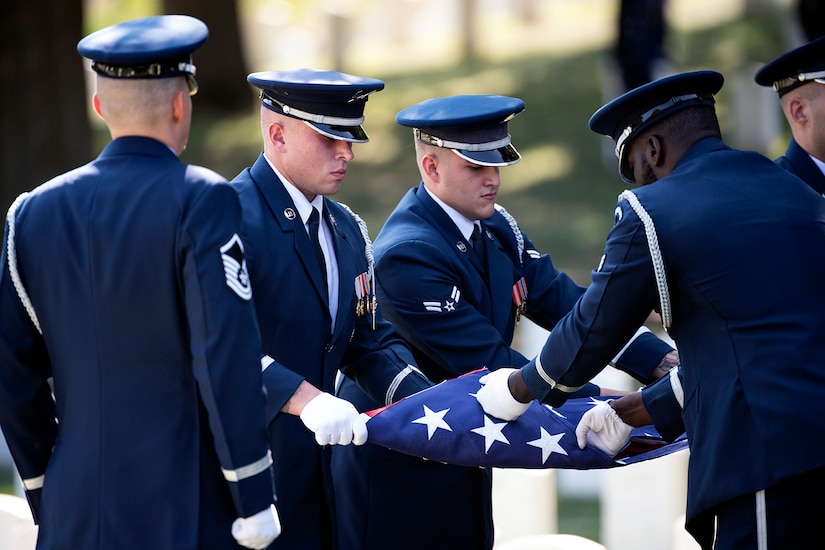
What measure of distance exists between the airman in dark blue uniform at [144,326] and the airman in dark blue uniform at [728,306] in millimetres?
1040

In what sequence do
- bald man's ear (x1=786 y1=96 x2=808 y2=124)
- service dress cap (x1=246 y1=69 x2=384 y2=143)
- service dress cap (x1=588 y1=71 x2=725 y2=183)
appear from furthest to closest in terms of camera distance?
bald man's ear (x1=786 y1=96 x2=808 y2=124) → service dress cap (x1=246 y1=69 x2=384 y2=143) → service dress cap (x1=588 y1=71 x2=725 y2=183)

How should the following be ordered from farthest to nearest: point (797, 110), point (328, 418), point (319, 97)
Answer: point (797, 110), point (319, 97), point (328, 418)

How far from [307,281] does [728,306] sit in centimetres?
127

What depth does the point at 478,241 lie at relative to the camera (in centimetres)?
446

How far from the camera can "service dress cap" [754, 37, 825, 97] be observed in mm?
4172

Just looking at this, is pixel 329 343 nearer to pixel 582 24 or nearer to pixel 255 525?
pixel 255 525

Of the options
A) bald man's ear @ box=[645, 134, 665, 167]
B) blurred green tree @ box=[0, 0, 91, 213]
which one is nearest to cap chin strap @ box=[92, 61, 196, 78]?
bald man's ear @ box=[645, 134, 665, 167]

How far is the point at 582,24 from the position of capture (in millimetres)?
19297

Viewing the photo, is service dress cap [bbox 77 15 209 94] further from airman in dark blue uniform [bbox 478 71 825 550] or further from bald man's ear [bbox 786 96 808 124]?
bald man's ear [bbox 786 96 808 124]

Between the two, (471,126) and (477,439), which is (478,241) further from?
(477,439)

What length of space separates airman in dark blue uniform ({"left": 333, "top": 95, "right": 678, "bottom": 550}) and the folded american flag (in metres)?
0.35

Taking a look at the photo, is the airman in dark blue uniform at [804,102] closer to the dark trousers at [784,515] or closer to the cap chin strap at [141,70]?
the dark trousers at [784,515]

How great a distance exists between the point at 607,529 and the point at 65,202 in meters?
3.06

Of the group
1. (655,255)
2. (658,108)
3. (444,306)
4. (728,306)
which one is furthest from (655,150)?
(444,306)
